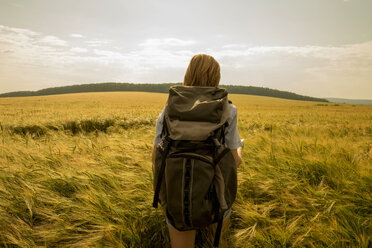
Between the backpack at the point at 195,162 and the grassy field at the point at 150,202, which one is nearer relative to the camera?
the backpack at the point at 195,162

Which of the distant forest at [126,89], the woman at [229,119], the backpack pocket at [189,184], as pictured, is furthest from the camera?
the distant forest at [126,89]

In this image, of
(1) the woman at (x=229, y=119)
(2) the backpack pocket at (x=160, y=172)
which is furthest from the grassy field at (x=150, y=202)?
(2) the backpack pocket at (x=160, y=172)

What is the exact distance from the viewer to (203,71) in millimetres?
1524

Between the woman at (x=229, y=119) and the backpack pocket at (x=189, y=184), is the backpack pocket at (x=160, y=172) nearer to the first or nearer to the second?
the backpack pocket at (x=189, y=184)

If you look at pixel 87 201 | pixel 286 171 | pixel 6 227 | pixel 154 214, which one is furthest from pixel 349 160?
pixel 6 227

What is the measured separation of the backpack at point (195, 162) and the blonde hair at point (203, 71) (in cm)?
21

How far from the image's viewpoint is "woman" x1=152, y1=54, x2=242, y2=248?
144 cm

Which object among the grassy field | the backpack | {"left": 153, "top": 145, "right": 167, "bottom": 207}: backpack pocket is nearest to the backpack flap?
the backpack

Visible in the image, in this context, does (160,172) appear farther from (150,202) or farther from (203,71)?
(203,71)

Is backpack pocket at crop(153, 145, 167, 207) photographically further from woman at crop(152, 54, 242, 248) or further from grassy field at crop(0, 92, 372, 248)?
grassy field at crop(0, 92, 372, 248)

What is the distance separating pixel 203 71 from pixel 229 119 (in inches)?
16.7

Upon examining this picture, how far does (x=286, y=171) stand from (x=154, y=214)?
1.52m

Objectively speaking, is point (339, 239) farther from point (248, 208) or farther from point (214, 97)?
point (214, 97)

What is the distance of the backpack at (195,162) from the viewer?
1237 millimetres
